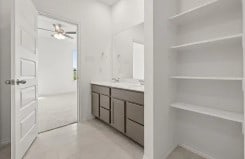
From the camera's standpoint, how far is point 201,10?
4.76 feet

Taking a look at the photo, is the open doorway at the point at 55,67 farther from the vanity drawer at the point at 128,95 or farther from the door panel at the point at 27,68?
the vanity drawer at the point at 128,95

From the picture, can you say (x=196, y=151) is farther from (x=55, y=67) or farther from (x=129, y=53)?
(x=55, y=67)

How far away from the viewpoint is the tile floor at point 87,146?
1673 mm

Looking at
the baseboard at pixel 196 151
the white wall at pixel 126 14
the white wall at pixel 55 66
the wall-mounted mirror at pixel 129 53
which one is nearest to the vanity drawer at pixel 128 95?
the wall-mounted mirror at pixel 129 53

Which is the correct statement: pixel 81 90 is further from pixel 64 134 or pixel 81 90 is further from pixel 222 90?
pixel 222 90

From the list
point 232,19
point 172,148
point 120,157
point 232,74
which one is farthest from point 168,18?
point 120,157

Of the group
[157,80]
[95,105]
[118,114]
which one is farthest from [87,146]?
[157,80]

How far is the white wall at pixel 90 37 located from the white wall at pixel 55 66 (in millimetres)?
4294

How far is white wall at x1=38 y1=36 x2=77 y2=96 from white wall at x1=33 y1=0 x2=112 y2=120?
169 inches

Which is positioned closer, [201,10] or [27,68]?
[201,10]

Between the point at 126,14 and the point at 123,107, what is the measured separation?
200 cm

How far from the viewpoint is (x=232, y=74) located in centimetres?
140

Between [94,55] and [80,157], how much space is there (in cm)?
212

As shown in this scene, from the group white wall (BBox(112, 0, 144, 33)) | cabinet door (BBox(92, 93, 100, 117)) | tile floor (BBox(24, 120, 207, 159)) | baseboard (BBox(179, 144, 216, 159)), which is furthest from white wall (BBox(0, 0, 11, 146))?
baseboard (BBox(179, 144, 216, 159))
